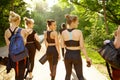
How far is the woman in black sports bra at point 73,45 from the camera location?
23.7ft

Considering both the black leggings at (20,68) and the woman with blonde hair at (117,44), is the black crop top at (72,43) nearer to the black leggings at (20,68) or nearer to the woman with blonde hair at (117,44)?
Result: the black leggings at (20,68)

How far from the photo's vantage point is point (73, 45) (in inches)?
291

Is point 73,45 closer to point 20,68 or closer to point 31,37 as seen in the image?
point 20,68

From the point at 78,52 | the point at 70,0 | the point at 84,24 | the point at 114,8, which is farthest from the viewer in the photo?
the point at 84,24

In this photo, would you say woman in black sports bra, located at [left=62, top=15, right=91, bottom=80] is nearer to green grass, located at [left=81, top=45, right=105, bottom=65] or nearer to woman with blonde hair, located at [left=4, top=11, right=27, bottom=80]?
woman with blonde hair, located at [left=4, top=11, right=27, bottom=80]

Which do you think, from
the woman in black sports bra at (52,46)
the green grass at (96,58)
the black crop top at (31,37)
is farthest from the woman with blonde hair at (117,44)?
the green grass at (96,58)

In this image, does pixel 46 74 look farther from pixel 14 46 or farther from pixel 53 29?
pixel 14 46

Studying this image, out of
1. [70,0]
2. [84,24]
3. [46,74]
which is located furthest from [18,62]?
[84,24]

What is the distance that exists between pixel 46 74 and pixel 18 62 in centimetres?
594

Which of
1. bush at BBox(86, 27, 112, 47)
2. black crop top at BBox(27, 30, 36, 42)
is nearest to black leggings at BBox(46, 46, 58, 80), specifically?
black crop top at BBox(27, 30, 36, 42)

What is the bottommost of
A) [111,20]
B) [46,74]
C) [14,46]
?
[111,20]

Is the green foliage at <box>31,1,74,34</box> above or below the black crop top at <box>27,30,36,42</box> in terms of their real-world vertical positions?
below

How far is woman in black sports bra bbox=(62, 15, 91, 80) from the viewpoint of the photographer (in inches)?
285

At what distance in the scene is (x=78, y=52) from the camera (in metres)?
7.46
